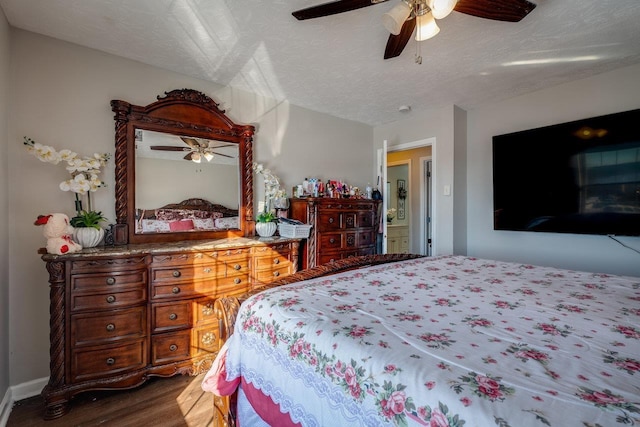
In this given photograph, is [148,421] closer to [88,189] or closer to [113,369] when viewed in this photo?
[113,369]

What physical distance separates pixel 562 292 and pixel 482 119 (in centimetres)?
260

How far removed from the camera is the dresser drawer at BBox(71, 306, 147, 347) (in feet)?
5.82

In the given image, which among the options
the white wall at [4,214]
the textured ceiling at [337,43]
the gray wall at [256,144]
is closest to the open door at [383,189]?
the gray wall at [256,144]

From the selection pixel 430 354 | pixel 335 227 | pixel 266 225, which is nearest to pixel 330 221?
pixel 335 227

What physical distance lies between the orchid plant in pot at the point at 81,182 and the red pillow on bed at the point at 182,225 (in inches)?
19.4

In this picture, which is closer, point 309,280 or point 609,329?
point 609,329

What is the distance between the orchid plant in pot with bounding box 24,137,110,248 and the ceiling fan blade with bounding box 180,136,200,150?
2.13 feet

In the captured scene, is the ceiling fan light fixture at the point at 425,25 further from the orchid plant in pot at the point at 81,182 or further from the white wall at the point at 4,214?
the white wall at the point at 4,214

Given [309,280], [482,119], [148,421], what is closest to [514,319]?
[309,280]

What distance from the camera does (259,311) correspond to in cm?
108

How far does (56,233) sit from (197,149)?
48.1 inches

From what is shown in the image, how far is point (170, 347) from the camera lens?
80.7 inches

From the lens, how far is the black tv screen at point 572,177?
229 cm

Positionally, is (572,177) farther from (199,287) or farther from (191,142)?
(191,142)
